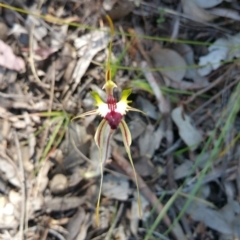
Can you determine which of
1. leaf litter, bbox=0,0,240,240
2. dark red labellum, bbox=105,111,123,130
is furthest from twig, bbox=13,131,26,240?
dark red labellum, bbox=105,111,123,130

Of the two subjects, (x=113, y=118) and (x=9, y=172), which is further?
(x=9, y=172)

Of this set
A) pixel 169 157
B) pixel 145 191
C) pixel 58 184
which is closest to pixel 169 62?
pixel 169 157

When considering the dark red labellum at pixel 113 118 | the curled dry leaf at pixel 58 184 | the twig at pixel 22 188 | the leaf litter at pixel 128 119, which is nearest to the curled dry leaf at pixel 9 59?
the leaf litter at pixel 128 119

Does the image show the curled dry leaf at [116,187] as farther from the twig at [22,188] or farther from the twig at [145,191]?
the twig at [22,188]

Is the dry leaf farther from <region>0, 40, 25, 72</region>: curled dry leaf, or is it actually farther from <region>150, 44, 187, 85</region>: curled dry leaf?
<region>0, 40, 25, 72</region>: curled dry leaf

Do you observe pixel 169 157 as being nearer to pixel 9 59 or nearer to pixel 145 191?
pixel 145 191

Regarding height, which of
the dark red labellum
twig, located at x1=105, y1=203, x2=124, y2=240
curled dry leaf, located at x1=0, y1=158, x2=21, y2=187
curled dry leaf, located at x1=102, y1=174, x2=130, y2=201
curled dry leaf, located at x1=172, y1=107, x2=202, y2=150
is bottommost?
twig, located at x1=105, y1=203, x2=124, y2=240
